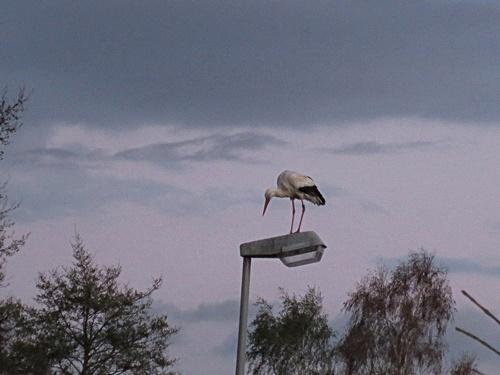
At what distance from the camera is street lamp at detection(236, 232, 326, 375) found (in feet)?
32.8

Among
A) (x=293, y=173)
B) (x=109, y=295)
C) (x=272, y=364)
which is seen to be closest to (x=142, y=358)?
(x=109, y=295)

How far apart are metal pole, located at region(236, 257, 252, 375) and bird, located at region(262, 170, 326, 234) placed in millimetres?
2872

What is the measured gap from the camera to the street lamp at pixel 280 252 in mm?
9992

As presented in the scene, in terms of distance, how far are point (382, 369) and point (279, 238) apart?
3214 centimetres

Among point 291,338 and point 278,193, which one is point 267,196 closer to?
point 278,193

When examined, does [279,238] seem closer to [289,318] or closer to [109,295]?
[109,295]

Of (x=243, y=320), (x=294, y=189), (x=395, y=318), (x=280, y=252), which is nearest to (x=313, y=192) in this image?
(x=294, y=189)

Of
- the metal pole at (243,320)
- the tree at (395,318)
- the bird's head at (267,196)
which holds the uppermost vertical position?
the tree at (395,318)

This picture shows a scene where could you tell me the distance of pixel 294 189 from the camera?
13.6 meters

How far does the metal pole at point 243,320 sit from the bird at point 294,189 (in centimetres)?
287

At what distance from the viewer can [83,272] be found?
94.2 feet

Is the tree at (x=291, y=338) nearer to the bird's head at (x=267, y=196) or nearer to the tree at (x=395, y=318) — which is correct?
the tree at (x=395, y=318)

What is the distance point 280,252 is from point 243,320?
2.01 feet

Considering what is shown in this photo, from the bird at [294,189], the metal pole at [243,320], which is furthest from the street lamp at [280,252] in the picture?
the bird at [294,189]
